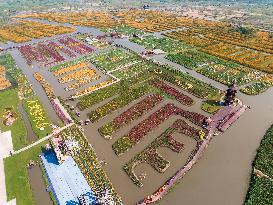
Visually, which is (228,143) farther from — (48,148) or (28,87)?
(28,87)

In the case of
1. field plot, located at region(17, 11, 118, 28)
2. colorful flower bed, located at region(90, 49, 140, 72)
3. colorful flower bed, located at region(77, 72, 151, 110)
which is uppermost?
colorful flower bed, located at region(77, 72, 151, 110)

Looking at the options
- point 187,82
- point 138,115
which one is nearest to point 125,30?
point 187,82

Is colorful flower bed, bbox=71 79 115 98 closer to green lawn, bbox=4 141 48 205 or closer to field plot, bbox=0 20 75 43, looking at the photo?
green lawn, bbox=4 141 48 205

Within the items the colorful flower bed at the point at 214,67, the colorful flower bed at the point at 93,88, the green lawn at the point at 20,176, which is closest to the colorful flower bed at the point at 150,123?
the green lawn at the point at 20,176

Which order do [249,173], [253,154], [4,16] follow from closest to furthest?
1. [249,173]
2. [253,154]
3. [4,16]

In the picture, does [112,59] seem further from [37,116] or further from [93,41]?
[37,116]

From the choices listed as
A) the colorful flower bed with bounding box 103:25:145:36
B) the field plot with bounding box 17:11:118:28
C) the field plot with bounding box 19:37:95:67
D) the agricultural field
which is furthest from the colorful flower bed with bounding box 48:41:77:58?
the field plot with bounding box 17:11:118:28

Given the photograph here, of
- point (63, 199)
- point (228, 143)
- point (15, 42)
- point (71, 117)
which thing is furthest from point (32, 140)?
point (15, 42)
